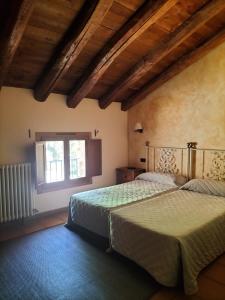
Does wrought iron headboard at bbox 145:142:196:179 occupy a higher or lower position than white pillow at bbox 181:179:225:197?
higher

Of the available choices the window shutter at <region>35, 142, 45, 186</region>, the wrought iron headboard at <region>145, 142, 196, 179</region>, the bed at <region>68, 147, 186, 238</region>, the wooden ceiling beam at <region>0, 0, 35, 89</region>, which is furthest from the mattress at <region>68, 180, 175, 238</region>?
the wooden ceiling beam at <region>0, 0, 35, 89</region>

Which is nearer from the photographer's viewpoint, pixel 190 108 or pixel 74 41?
pixel 74 41

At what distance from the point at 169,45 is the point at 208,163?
202cm

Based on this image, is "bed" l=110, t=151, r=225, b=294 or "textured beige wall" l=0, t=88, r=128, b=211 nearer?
"bed" l=110, t=151, r=225, b=294

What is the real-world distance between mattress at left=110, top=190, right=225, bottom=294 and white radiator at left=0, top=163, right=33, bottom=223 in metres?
1.62

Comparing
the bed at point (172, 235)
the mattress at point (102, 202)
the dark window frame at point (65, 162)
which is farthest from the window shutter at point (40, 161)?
the bed at point (172, 235)

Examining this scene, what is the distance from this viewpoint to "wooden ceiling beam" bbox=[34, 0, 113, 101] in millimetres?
2398

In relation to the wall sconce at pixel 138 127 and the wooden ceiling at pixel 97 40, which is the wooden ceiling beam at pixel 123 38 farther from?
the wall sconce at pixel 138 127

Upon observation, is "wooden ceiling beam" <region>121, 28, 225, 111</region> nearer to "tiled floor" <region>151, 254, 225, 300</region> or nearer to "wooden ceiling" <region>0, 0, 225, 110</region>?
"wooden ceiling" <region>0, 0, 225, 110</region>

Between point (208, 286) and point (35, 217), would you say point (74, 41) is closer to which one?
point (35, 217)

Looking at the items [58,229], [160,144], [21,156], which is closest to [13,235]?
[58,229]

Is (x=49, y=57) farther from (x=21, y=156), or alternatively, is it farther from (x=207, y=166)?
(x=207, y=166)

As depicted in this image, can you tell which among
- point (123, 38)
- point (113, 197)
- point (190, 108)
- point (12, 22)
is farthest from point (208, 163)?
point (12, 22)

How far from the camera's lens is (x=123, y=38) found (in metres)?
2.91
